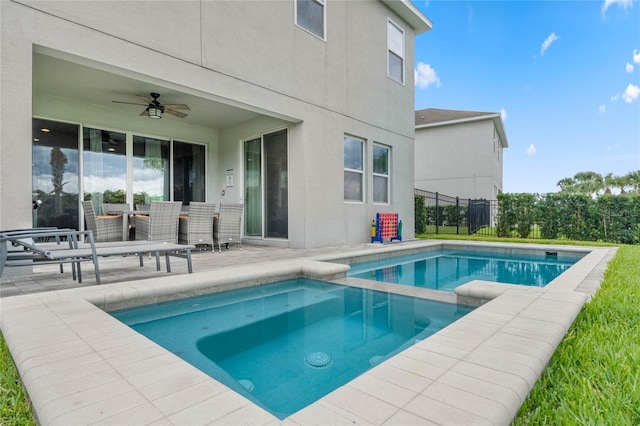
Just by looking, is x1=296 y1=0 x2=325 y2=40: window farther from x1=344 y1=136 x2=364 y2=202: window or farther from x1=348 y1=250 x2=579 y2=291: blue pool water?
x1=348 y1=250 x2=579 y2=291: blue pool water

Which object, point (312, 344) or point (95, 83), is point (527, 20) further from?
point (312, 344)

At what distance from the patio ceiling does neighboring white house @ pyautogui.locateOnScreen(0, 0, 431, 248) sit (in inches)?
1.7

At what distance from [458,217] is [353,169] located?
7001 millimetres

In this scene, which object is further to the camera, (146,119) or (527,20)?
(527,20)

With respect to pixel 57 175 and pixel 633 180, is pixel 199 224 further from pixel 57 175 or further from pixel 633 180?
pixel 633 180

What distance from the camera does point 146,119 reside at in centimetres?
830

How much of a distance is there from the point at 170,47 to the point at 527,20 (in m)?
22.1

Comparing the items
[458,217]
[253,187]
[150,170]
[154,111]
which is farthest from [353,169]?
[458,217]

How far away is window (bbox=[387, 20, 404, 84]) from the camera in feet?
33.7

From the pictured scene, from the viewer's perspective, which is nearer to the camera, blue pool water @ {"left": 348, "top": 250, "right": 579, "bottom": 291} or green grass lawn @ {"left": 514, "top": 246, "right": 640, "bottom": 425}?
green grass lawn @ {"left": 514, "top": 246, "right": 640, "bottom": 425}

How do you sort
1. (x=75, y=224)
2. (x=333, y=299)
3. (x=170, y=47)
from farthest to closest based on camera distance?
(x=75, y=224), (x=170, y=47), (x=333, y=299)

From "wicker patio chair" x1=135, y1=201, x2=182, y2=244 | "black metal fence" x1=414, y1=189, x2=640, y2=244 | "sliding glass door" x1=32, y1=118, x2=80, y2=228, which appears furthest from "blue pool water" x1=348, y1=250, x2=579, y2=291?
"sliding glass door" x1=32, y1=118, x2=80, y2=228

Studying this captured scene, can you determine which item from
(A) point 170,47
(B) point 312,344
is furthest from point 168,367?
(A) point 170,47

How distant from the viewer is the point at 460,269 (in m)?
6.64
